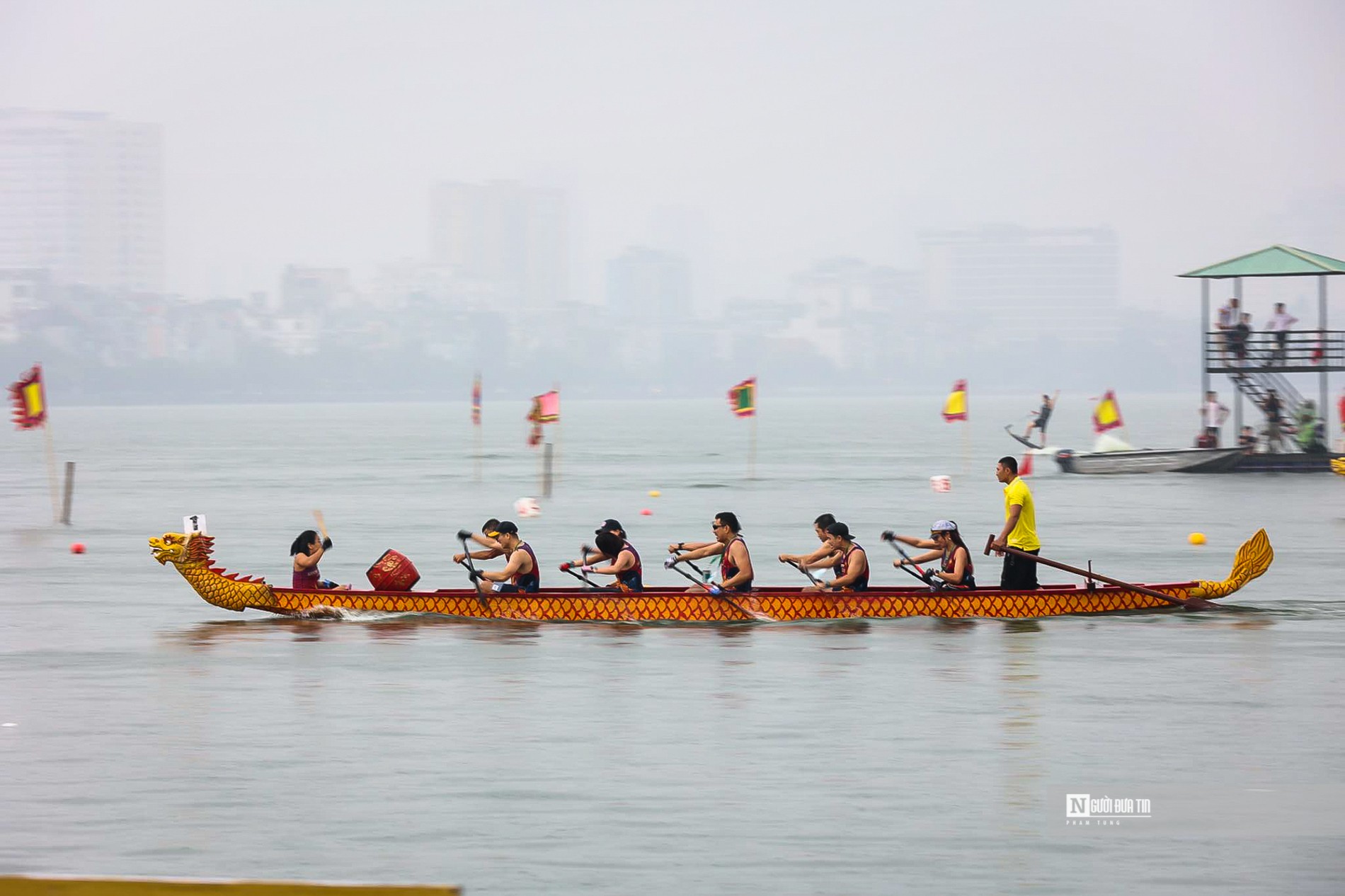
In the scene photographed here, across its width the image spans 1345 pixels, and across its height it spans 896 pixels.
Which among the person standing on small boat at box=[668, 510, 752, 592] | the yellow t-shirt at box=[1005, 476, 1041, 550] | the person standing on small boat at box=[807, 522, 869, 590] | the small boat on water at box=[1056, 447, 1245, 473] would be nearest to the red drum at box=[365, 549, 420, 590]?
the person standing on small boat at box=[668, 510, 752, 592]

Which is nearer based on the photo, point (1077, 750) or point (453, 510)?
point (1077, 750)

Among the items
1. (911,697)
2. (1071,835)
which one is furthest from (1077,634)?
(1071,835)

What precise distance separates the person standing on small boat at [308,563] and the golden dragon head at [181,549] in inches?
50.1

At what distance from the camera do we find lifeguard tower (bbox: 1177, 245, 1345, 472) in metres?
53.1

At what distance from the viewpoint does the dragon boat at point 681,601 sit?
889 inches

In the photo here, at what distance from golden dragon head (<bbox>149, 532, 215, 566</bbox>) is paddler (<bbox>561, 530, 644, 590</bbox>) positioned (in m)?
5.15

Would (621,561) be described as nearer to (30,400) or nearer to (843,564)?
(843,564)

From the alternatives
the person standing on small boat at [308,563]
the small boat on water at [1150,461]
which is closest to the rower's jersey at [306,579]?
the person standing on small boat at [308,563]

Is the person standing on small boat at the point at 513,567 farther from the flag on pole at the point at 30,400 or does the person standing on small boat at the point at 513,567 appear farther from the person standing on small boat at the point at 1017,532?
the flag on pole at the point at 30,400

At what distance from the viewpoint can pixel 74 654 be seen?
74.6 ft

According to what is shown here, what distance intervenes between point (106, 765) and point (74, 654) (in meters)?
7.98

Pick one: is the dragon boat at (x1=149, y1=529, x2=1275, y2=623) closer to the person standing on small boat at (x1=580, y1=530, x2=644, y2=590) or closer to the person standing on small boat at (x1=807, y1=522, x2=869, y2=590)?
the person standing on small boat at (x1=807, y1=522, x2=869, y2=590)

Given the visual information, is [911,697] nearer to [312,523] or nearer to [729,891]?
[729,891]

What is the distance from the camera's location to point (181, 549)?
22891mm
